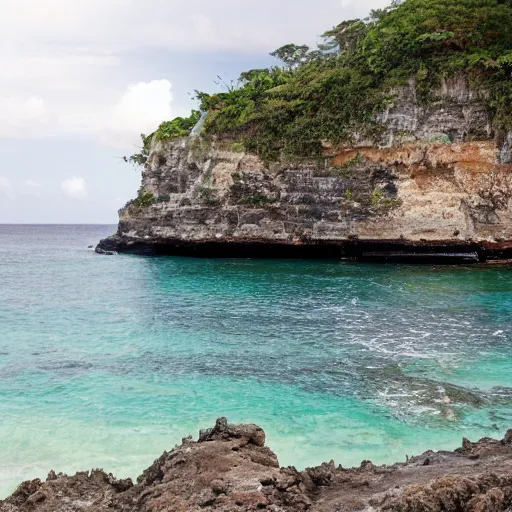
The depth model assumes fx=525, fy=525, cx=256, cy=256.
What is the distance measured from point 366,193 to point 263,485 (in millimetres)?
26345

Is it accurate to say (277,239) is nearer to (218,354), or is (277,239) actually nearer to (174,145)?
(174,145)

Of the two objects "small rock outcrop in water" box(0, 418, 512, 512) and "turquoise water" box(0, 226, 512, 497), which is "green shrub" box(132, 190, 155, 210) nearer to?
"turquoise water" box(0, 226, 512, 497)

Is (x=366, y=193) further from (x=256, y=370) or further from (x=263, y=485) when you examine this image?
(x=263, y=485)

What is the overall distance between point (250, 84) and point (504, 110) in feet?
53.0

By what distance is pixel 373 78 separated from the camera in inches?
1151

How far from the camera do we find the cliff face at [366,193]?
27281 mm

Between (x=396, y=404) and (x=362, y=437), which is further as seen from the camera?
(x=396, y=404)

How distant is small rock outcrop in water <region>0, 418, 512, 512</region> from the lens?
11.6 feet

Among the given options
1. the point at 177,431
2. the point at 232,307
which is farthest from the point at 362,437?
the point at 232,307

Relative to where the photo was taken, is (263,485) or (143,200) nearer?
(263,485)

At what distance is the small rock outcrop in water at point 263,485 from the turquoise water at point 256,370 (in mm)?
2304

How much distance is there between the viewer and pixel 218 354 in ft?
40.1

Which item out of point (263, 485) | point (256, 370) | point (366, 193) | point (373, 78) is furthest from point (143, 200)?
point (263, 485)

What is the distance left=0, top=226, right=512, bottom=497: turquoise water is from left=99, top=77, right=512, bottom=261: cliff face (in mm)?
7272
